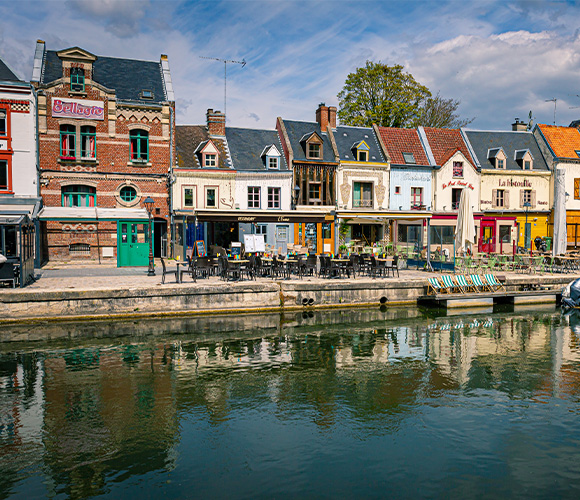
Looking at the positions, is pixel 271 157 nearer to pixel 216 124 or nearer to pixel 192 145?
pixel 216 124

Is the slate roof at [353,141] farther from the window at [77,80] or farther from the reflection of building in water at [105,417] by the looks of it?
the reflection of building in water at [105,417]

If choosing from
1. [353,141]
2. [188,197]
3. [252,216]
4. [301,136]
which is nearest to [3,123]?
[188,197]

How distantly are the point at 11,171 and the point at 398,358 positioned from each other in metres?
20.6

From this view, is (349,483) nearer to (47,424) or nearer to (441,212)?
(47,424)

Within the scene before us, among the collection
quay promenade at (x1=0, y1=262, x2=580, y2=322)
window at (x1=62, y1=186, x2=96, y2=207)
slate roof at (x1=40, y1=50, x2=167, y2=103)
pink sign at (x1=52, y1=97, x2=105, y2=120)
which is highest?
slate roof at (x1=40, y1=50, x2=167, y2=103)

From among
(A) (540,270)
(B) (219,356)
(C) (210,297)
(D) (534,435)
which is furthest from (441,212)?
(D) (534,435)

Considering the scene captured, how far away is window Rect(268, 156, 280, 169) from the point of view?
99.3 ft

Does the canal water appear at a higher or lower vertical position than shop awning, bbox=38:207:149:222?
lower

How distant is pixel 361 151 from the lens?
32500 millimetres

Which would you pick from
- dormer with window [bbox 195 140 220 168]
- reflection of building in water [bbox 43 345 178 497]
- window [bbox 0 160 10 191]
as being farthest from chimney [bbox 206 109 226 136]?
reflection of building in water [bbox 43 345 178 497]

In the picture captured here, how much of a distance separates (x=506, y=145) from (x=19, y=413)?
3668 centimetres

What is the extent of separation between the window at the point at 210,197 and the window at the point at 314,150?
22.7ft

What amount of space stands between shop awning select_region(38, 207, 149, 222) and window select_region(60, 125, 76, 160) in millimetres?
3089

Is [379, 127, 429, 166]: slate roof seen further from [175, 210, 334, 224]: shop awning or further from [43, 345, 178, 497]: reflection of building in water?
[43, 345, 178, 497]: reflection of building in water
